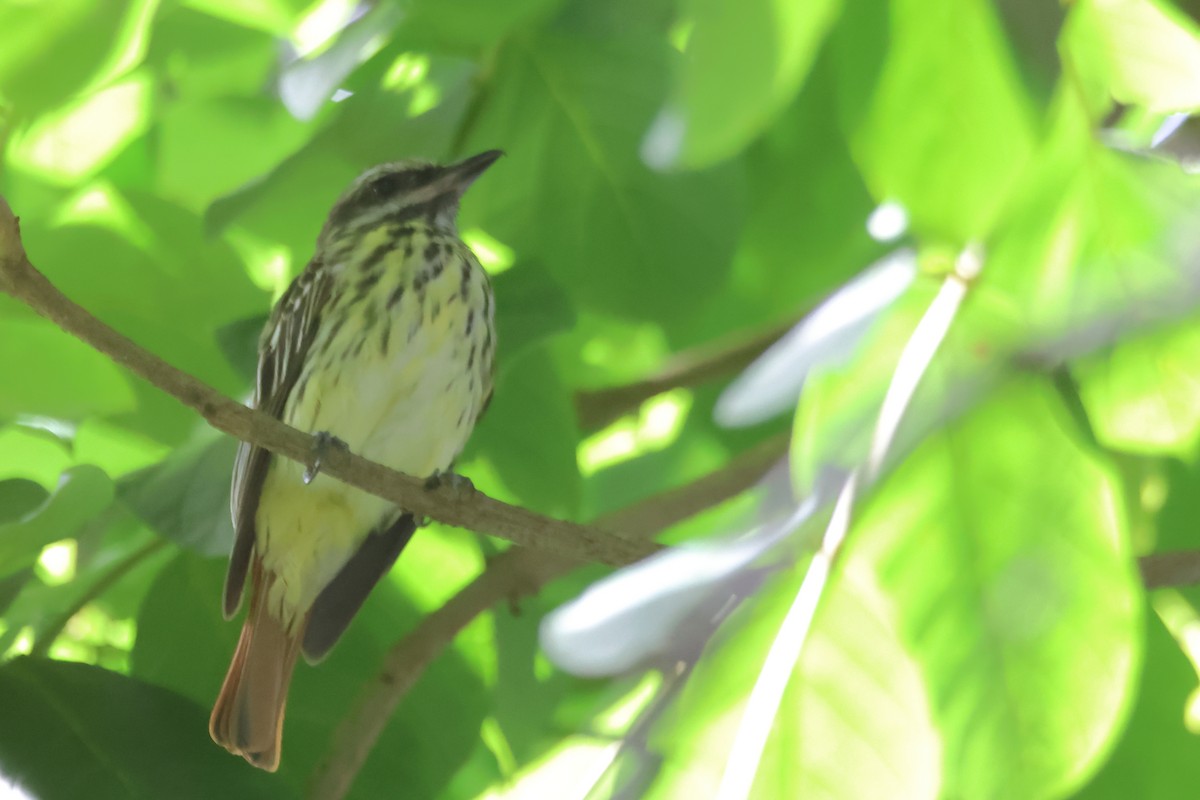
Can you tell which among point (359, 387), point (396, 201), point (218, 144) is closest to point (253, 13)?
point (218, 144)

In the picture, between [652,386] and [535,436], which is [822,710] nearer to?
[535,436]

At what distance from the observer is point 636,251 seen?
1306mm

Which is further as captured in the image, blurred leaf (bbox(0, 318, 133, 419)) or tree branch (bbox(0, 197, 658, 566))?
blurred leaf (bbox(0, 318, 133, 419))

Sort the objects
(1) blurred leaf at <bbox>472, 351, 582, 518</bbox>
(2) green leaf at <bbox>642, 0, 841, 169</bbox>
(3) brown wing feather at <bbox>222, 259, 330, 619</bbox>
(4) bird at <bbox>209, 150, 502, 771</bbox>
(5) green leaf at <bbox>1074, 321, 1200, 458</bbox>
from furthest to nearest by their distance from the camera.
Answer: (4) bird at <bbox>209, 150, 502, 771</bbox> → (3) brown wing feather at <bbox>222, 259, 330, 619</bbox> → (1) blurred leaf at <bbox>472, 351, 582, 518</bbox> → (5) green leaf at <bbox>1074, 321, 1200, 458</bbox> → (2) green leaf at <bbox>642, 0, 841, 169</bbox>

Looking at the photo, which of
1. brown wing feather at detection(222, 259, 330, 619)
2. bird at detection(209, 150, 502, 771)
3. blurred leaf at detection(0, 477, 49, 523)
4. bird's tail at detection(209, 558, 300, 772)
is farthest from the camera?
bird at detection(209, 150, 502, 771)

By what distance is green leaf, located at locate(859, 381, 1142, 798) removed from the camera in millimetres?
535

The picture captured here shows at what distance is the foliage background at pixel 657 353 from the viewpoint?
0.53 metres

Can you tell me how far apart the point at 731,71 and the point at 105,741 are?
915 mm

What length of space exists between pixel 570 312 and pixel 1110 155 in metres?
0.85

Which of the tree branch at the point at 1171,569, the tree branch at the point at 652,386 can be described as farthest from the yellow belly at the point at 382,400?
the tree branch at the point at 1171,569

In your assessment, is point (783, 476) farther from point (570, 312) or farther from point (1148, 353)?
point (570, 312)

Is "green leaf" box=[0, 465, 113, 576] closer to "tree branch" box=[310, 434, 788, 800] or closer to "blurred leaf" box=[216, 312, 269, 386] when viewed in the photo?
"blurred leaf" box=[216, 312, 269, 386]

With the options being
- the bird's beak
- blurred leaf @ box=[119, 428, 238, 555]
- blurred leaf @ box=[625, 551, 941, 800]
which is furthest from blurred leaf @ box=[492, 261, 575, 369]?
blurred leaf @ box=[625, 551, 941, 800]

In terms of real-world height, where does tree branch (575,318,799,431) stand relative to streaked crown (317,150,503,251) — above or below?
below
